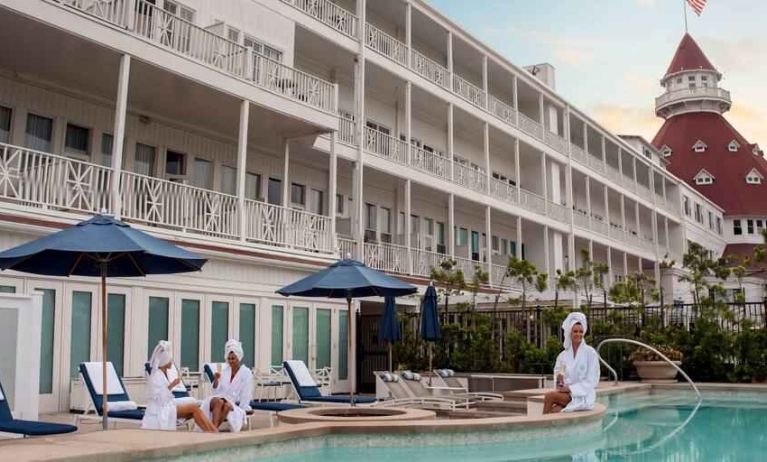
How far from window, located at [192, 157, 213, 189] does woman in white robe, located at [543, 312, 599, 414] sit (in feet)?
34.8

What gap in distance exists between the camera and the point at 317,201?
23.3 meters

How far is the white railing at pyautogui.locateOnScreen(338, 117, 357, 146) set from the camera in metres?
22.2

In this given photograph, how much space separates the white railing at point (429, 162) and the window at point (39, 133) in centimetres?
1169

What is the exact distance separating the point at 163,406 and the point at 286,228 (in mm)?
8854

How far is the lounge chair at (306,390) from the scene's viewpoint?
14.0 metres

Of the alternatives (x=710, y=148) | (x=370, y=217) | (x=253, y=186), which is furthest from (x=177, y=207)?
(x=710, y=148)

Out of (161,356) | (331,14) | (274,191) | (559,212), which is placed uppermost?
(331,14)

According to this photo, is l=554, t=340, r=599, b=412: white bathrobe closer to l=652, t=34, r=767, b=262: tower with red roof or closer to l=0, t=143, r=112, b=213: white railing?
l=0, t=143, r=112, b=213: white railing

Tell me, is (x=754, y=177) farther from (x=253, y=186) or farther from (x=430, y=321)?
(x=430, y=321)

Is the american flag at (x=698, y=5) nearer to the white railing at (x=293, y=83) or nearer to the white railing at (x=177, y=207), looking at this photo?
the white railing at (x=293, y=83)

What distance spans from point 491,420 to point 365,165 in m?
13.3

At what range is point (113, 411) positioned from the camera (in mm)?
10805

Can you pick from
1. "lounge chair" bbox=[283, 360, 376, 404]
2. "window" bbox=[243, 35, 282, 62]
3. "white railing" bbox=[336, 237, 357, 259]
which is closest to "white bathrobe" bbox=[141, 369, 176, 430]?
"lounge chair" bbox=[283, 360, 376, 404]

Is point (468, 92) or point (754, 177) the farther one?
point (754, 177)
